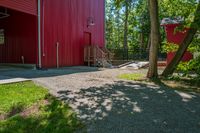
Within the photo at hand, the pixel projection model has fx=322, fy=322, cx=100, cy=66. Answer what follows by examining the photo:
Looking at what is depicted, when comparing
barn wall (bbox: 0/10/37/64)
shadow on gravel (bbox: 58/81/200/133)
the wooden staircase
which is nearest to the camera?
shadow on gravel (bbox: 58/81/200/133)

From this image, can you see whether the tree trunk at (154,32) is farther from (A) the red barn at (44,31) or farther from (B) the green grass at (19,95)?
(A) the red barn at (44,31)

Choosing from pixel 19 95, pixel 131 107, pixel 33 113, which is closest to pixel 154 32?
pixel 131 107

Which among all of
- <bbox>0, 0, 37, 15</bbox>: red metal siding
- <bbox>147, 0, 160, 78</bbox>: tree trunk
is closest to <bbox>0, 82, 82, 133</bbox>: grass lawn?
<bbox>147, 0, 160, 78</bbox>: tree trunk

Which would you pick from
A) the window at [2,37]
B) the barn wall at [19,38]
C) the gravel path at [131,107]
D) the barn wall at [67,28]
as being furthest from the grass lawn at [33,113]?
the window at [2,37]

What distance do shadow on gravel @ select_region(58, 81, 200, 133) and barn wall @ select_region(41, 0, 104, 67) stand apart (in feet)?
26.0

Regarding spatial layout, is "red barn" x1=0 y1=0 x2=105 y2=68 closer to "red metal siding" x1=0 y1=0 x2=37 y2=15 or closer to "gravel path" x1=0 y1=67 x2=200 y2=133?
"red metal siding" x1=0 y1=0 x2=37 y2=15

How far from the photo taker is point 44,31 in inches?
628

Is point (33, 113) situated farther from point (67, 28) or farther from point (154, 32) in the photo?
point (67, 28)

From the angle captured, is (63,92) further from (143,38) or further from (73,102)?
(143,38)

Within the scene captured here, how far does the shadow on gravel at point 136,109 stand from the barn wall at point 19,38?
7.69 meters

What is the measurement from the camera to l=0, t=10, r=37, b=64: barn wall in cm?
1582

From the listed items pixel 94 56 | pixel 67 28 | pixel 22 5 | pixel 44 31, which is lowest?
pixel 94 56

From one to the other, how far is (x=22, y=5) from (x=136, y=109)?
30.8 ft

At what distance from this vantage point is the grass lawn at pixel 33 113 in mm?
5477
